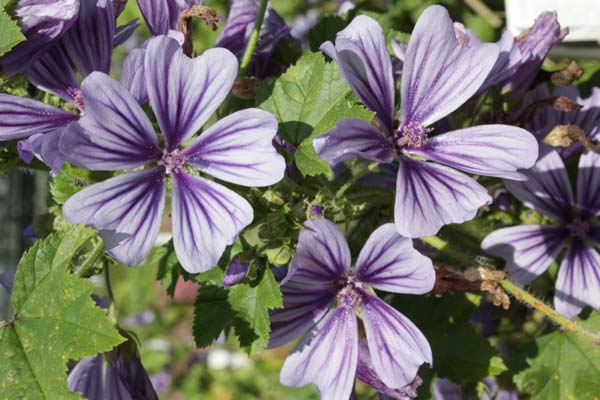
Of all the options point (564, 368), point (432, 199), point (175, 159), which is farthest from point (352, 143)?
point (564, 368)

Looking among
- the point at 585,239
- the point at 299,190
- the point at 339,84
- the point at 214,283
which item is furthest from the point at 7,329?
the point at 585,239

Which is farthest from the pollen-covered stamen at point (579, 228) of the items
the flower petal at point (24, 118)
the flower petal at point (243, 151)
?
the flower petal at point (24, 118)

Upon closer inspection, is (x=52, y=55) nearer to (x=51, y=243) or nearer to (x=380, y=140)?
(x=51, y=243)

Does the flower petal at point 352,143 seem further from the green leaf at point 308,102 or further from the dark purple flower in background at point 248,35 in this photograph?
the dark purple flower in background at point 248,35

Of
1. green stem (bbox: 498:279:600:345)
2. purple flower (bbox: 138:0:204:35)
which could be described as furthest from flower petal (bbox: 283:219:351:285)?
purple flower (bbox: 138:0:204:35)

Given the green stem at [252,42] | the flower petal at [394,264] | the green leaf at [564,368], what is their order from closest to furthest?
the flower petal at [394,264] → the green stem at [252,42] → the green leaf at [564,368]

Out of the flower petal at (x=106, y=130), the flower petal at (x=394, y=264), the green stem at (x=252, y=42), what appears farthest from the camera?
the green stem at (x=252, y=42)
